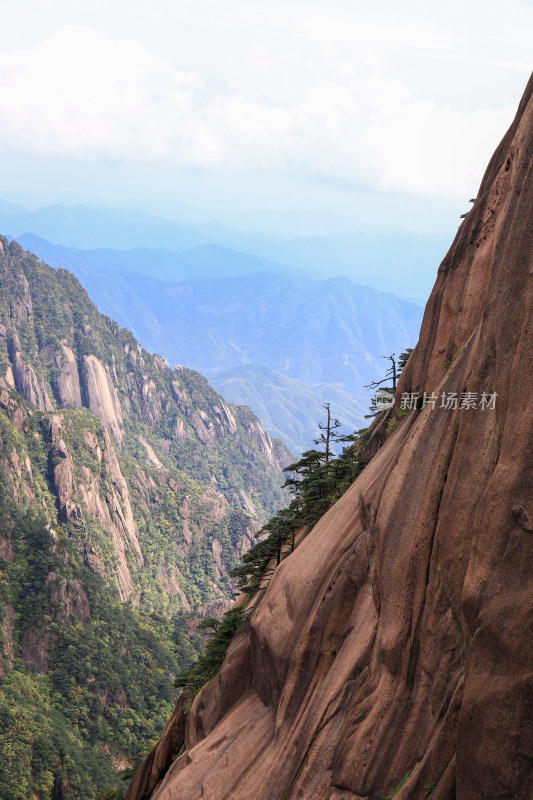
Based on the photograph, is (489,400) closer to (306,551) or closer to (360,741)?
(360,741)

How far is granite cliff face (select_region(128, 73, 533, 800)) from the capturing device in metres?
11.7

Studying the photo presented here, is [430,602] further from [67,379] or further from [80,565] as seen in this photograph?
[67,379]

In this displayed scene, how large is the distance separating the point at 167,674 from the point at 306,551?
7882 centimetres

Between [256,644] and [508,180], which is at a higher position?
[508,180]

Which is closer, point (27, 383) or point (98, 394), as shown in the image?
point (27, 383)

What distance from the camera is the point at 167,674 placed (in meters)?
94.5

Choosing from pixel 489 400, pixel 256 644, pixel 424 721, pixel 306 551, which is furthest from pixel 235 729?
pixel 489 400

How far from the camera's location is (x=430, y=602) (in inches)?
603
